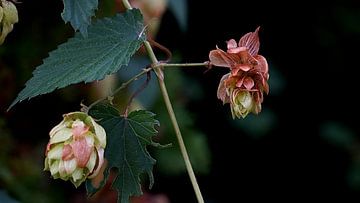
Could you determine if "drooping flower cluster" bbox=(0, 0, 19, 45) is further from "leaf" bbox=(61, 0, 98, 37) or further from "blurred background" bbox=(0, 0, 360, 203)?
"blurred background" bbox=(0, 0, 360, 203)

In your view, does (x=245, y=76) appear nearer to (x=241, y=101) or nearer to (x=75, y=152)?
(x=241, y=101)

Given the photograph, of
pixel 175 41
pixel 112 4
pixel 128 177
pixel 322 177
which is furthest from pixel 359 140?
pixel 128 177

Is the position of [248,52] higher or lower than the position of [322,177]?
higher

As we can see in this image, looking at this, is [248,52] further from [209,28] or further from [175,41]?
[209,28]

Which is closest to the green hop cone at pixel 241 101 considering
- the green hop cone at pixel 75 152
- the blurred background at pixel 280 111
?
the green hop cone at pixel 75 152

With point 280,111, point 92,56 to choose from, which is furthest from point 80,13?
point 280,111

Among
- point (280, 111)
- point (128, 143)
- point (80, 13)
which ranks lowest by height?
point (280, 111)
